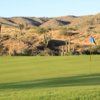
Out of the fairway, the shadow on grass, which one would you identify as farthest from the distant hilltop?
the shadow on grass

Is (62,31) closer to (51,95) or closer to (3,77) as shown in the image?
(3,77)

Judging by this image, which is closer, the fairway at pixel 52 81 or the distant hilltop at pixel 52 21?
the fairway at pixel 52 81

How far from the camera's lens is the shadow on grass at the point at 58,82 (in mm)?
15551

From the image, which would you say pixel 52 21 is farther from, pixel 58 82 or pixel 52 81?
pixel 58 82

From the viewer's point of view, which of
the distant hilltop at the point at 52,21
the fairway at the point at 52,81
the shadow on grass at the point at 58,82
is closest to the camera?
the fairway at the point at 52,81

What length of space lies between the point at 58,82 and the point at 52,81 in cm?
54

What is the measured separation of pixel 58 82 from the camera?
1638 centimetres

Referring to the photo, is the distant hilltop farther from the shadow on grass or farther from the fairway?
the shadow on grass

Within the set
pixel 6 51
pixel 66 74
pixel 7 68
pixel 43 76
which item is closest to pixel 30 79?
pixel 43 76

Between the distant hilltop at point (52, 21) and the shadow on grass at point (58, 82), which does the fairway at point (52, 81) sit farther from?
the distant hilltop at point (52, 21)

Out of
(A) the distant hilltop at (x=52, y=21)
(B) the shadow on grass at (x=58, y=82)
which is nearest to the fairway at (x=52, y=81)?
(B) the shadow on grass at (x=58, y=82)

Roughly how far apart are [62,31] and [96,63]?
45.9 meters

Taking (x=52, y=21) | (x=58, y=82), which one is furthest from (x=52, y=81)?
(x=52, y=21)

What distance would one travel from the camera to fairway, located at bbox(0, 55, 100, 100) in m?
11.2
